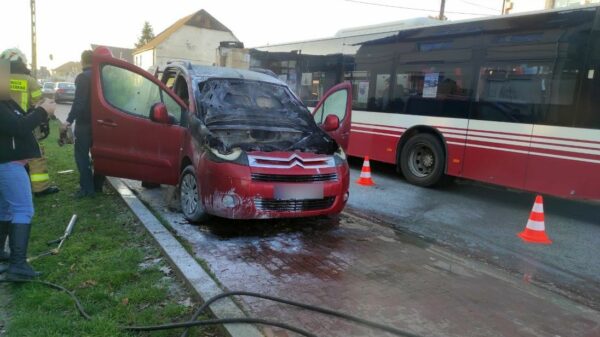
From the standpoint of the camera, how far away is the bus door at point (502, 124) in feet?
22.7

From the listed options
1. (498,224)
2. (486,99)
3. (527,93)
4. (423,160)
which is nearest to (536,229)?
(498,224)

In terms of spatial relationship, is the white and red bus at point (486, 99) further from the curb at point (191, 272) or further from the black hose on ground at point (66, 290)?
the black hose on ground at point (66, 290)

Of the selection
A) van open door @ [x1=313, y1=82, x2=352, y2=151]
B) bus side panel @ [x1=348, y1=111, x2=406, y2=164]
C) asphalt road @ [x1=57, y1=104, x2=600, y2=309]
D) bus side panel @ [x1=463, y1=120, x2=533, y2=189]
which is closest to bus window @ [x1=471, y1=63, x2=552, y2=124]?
bus side panel @ [x1=463, y1=120, x2=533, y2=189]

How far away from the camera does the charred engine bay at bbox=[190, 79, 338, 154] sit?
509 cm

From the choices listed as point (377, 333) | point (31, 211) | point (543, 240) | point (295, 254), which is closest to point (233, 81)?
point (295, 254)

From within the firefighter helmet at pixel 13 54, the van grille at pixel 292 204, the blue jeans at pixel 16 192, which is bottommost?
the van grille at pixel 292 204

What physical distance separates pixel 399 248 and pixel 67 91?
2830cm

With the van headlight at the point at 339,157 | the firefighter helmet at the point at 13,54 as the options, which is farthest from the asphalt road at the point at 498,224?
the firefighter helmet at the point at 13,54

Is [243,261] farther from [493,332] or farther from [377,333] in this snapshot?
[493,332]

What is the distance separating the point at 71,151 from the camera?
10.2 m

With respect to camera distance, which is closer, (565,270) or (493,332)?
(493,332)

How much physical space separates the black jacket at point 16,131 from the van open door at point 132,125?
1.79m

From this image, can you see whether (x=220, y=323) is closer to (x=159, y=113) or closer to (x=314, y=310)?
(x=314, y=310)

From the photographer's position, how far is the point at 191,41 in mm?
56688
